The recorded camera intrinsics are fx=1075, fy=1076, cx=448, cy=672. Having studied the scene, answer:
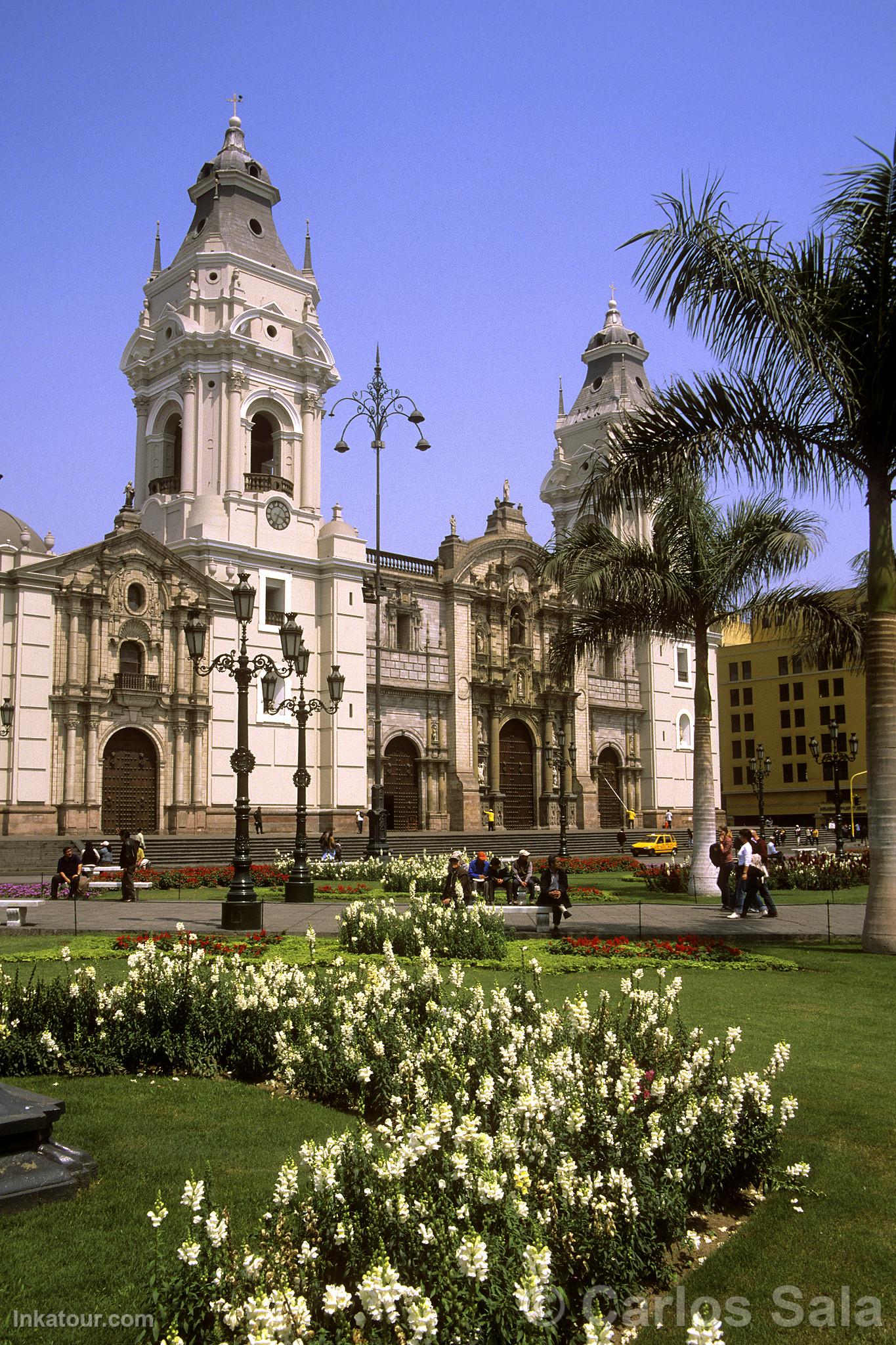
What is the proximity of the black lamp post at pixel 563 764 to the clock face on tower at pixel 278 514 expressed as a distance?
12820mm

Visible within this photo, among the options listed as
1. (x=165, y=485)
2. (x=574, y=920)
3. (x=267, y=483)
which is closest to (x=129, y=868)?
(x=574, y=920)

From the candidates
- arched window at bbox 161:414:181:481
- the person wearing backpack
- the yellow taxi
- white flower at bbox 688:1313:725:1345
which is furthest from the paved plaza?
arched window at bbox 161:414:181:481

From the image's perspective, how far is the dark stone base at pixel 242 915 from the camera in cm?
1569

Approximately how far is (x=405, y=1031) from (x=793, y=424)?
30.0 feet

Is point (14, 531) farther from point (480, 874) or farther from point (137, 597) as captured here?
point (480, 874)

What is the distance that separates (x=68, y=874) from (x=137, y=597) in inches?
647

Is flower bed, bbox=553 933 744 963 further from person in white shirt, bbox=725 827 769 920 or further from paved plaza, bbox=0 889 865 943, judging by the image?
person in white shirt, bbox=725 827 769 920

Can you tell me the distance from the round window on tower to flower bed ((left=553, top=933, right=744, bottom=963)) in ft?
84.1

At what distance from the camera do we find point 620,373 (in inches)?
2244

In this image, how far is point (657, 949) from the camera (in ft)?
40.6

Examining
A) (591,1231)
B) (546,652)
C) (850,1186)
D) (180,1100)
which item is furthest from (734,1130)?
(546,652)

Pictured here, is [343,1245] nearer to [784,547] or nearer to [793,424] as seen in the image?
[793,424]

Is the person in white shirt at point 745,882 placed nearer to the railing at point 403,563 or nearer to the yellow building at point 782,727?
the railing at point 403,563

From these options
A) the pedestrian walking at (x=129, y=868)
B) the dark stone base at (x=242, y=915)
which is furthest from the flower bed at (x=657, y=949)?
the pedestrian walking at (x=129, y=868)
